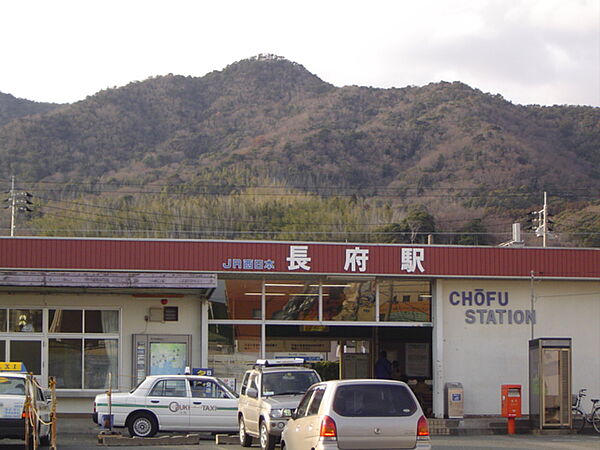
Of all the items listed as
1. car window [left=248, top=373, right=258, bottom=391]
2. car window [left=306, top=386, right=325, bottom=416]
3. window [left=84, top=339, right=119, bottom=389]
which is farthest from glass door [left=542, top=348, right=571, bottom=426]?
car window [left=306, top=386, right=325, bottom=416]

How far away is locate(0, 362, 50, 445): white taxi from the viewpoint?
706 inches

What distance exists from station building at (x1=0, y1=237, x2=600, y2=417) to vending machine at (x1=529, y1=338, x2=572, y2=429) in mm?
239

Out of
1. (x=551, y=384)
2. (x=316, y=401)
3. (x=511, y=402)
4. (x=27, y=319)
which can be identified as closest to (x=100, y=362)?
(x=27, y=319)

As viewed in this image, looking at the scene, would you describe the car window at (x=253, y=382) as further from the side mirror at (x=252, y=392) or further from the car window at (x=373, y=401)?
the car window at (x=373, y=401)

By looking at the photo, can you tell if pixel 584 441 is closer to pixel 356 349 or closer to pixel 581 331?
pixel 581 331

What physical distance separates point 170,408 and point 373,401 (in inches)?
370

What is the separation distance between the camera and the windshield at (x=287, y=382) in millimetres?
19795

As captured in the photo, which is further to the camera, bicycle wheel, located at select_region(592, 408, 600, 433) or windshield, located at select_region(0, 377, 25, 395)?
bicycle wheel, located at select_region(592, 408, 600, 433)

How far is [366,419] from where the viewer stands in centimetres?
1343

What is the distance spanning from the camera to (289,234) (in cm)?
7919

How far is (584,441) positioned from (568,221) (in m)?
57.6

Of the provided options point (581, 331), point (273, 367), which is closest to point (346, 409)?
point (273, 367)

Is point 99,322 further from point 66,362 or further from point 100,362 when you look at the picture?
point 66,362

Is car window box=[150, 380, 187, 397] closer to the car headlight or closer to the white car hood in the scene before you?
the white car hood
